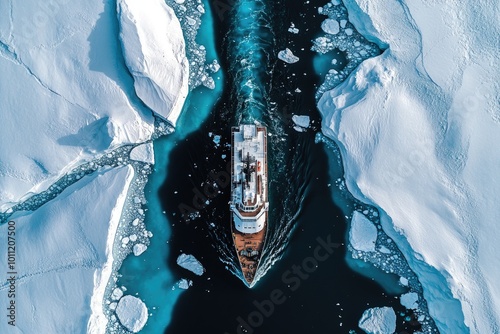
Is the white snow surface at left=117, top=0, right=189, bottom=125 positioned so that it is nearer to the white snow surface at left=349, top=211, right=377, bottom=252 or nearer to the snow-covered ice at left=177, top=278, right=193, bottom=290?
the snow-covered ice at left=177, top=278, right=193, bottom=290

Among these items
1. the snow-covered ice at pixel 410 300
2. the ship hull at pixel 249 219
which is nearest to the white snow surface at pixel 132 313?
the ship hull at pixel 249 219

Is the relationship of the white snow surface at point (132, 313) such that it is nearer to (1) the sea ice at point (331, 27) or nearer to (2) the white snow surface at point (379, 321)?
(2) the white snow surface at point (379, 321)

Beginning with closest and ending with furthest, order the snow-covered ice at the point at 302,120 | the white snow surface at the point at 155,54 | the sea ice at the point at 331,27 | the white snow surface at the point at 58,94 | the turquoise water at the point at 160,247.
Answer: the turquoise water at the point at 160,247
the white snow surface at the point at 58,94
the white snow surface at the point at 155,54
the snow-covered ice at the point at 302,120
the sea ice at the point at 331,27

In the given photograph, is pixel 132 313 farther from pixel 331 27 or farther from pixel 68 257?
pixel 331 27

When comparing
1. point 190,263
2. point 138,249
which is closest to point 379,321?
point 190,263

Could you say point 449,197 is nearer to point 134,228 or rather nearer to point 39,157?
point 134,228

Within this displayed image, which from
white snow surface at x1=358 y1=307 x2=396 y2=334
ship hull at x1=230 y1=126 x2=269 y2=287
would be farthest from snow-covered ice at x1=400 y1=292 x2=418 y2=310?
ship hull at x1=230 y1=126 x2=269 y2=287

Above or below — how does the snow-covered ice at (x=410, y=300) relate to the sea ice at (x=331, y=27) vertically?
below

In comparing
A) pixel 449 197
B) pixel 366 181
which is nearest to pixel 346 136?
pixel 366 181
